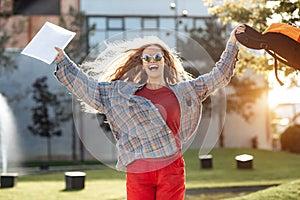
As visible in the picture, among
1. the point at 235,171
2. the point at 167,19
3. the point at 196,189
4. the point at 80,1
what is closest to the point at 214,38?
the point at 167,19

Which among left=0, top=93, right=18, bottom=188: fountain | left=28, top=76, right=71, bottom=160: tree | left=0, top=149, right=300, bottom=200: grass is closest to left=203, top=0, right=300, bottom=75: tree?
left=0, top=149, right=300, bottom=200: grass

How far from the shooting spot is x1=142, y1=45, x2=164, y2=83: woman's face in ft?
13.8

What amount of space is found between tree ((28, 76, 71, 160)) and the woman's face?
953 inches

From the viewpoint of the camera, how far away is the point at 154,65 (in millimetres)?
4227

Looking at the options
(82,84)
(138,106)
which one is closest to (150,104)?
(138,106)

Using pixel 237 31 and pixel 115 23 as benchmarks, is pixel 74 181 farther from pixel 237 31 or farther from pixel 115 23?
pixel 115 23

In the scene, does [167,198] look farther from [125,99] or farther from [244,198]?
[244,198]

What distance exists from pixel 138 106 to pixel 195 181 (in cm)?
1022

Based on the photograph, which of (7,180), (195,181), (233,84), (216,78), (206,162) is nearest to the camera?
(216,78)

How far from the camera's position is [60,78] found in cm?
420

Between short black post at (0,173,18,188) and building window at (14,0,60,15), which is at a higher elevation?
building window at (14,0,60,15)

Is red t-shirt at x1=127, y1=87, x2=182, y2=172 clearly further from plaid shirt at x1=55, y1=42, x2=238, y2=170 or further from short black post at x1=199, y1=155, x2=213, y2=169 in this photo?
short black post at x1=199, y1=155, x2=213, y2=169

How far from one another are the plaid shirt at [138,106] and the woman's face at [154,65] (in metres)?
0.10

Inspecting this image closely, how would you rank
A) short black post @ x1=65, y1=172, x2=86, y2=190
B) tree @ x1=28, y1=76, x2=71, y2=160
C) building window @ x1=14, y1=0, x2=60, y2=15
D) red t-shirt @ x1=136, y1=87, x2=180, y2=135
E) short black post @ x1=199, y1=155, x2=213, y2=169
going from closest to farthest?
red t-shirt @ x1=136, y1=87, x2=180, y2=135
short black post @ x1=65, y1=172, x2=86, y2=190
short black post @ x1=199, y1=155, x2=213, y2=169
tree @ x1=28, y1=76, x2=71, y2=160
building window @ x1=14, y1=0, x2=60, y2=15
